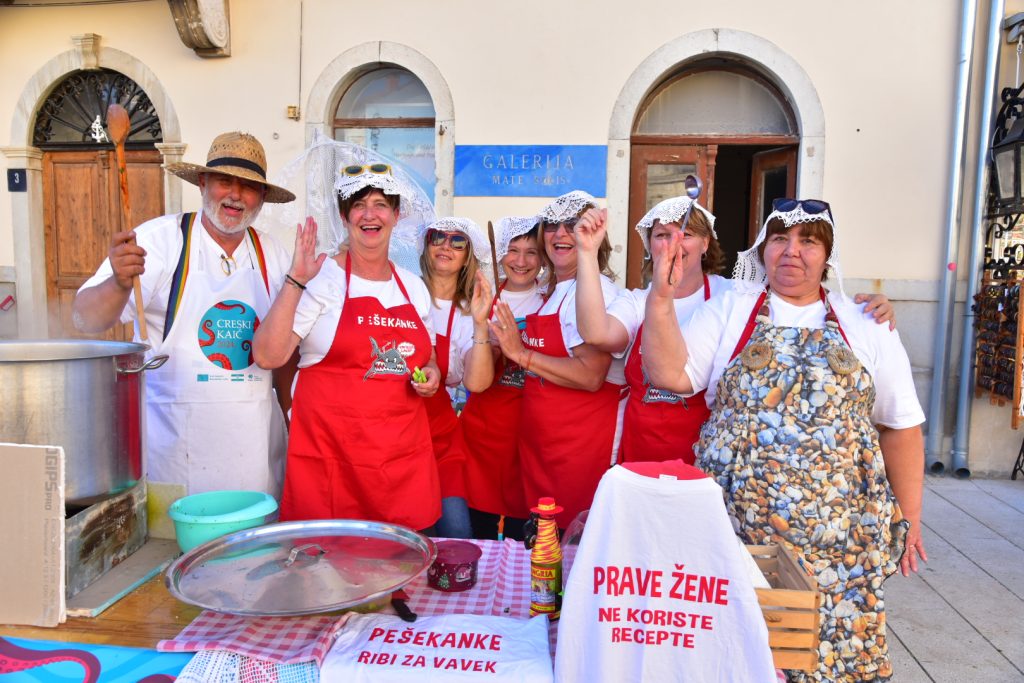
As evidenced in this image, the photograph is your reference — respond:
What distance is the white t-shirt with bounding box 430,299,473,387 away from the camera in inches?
109

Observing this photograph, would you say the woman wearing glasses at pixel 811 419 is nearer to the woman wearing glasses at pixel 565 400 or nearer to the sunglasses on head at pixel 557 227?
the woman wearing glasses at pixel 565 400

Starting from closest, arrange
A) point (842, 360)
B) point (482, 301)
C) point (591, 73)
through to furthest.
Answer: point (842, 360) → point (482, 301) → point (591, 73)

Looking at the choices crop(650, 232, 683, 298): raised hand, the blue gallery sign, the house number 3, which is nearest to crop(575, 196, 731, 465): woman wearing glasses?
crop(650, 232, 683, 298): raised hand

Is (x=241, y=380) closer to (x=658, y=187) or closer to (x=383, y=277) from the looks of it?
(x=383, y=277)

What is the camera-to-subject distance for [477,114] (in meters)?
5.84

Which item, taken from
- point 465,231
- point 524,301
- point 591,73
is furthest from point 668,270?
point 591,73

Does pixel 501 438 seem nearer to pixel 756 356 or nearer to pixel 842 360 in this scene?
pixel 756 356

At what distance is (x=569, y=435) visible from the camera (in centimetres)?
259

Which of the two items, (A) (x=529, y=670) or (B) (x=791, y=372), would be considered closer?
(A) (x=529, y=670)

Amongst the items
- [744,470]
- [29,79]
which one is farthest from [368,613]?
[29,79]

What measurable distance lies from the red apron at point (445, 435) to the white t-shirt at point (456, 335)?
0.02 m

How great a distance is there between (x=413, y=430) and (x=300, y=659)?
3.28ft

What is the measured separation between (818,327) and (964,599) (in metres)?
2.58

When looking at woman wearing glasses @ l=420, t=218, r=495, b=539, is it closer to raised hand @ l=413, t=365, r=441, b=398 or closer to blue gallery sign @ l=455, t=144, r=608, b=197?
raised hand @ l=413, t=365, r=441, b=398
